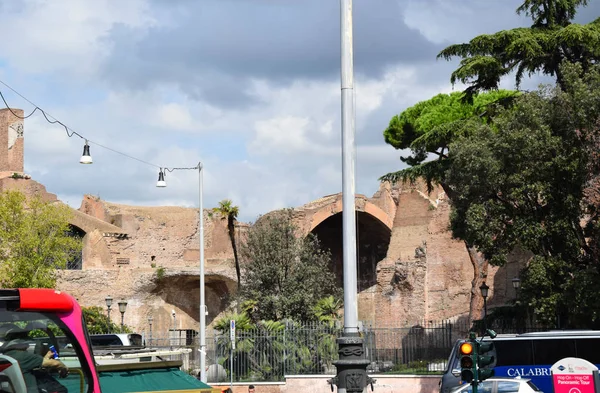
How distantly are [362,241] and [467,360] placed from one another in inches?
2016

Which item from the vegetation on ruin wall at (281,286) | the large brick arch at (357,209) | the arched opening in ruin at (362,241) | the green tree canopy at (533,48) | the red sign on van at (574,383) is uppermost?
the green tree canopy at (533,48)

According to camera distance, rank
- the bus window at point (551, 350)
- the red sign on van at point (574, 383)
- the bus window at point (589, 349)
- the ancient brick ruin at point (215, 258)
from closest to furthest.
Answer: the red sign on van at point (574, 383) → the bus window at point (589, 349) → the bus window at point (551, 350) → the ancient brick ruin at point (215, 258)

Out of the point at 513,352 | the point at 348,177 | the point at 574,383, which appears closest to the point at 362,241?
the point at 513,352

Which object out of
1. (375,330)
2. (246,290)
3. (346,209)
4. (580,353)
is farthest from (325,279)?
(346,209)

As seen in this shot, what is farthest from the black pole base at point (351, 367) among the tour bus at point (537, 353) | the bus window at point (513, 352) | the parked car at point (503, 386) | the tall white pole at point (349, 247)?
the bus window at point (513, 352)

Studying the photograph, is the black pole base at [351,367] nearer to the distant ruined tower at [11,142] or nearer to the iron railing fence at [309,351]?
the iron railing fence at [309,351]

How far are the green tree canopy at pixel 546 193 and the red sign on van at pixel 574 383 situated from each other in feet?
30.5

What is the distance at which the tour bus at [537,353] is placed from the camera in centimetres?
2012

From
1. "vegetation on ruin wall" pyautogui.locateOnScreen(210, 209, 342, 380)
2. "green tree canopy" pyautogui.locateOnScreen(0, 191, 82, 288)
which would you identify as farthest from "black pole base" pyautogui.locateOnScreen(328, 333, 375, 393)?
"green tree canopy" pyautogui.locateOnScreen(0, 191, 82, 288)

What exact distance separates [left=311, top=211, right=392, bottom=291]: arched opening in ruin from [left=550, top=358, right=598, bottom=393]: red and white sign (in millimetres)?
42909

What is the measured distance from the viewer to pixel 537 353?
2070cm

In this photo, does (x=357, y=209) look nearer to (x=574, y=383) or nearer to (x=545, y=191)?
(x=545, y=191)

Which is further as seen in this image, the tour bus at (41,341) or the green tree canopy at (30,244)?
the green tree canopy at (30,244)

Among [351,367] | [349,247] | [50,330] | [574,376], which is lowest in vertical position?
[574,376]
